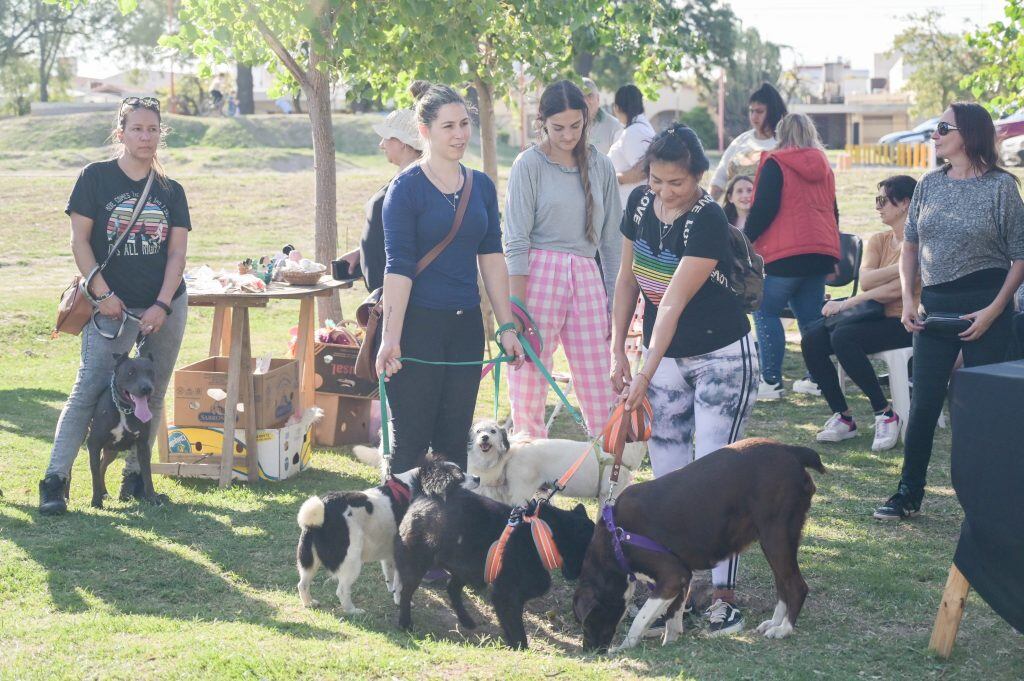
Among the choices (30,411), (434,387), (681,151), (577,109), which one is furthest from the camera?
(30,411)

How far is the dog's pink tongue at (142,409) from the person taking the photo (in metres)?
5.61

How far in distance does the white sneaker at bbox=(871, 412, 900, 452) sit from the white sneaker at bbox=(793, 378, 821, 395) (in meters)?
1.54

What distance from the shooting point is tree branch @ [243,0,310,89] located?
780 centimetres

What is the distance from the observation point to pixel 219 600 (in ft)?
15.0

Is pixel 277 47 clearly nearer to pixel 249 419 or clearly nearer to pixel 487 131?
pixel 487 131

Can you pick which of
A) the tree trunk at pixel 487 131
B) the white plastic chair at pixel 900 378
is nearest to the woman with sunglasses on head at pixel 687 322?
the white plastic chair at pixel 900 378

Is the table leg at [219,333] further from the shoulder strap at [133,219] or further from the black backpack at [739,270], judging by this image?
the black backpack at [739,270]

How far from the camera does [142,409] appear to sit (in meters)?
5.65

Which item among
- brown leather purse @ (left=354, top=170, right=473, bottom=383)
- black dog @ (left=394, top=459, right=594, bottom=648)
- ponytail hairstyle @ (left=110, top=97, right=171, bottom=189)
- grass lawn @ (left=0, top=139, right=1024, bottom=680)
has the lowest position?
grass lawn @ (left=0, top=139, right=1024, bottom=680)

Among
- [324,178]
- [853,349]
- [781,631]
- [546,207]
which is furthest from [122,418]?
[853,349]

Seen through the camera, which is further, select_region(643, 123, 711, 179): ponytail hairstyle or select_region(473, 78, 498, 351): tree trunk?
select_region(473, 78, 498, 351): tree trunk

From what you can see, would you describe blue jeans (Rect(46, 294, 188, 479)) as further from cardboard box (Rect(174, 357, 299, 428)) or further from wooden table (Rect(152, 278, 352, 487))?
cardboard box (Rect(174, 357, 299, 428))

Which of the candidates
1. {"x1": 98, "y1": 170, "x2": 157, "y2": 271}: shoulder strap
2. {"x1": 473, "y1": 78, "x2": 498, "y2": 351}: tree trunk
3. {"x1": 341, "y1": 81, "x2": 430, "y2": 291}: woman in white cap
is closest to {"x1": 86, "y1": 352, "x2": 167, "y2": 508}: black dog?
{"x1": 98, "y1": 170, "x2": 157, "y2": 271}: shoulder strap

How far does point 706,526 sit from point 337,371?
145 inches
